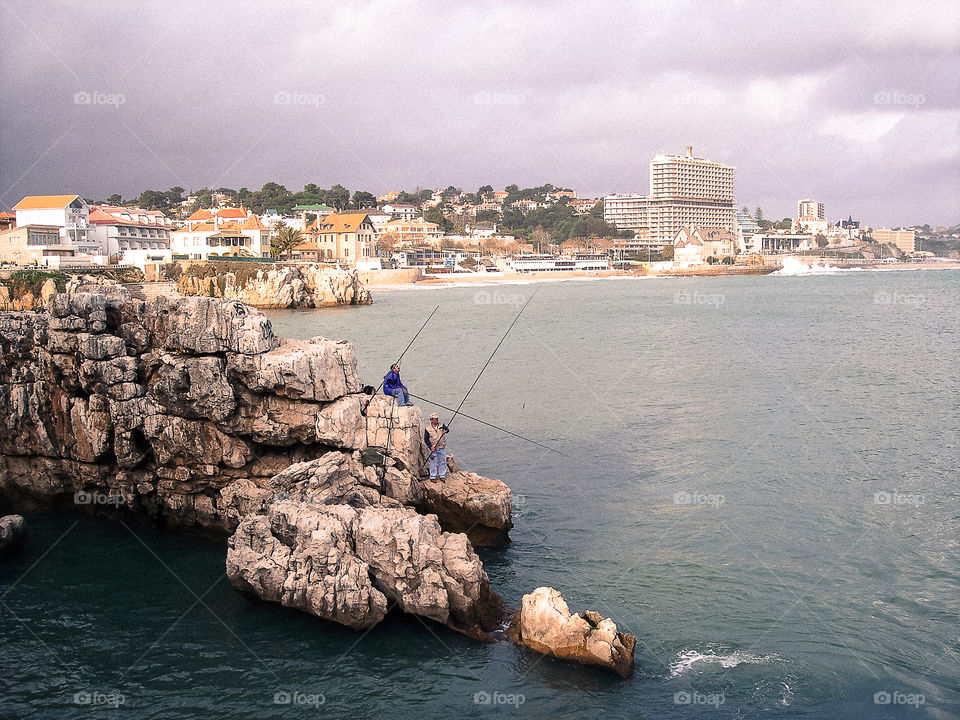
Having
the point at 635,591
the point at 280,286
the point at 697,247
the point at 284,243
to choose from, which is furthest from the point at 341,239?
the point at 635,591

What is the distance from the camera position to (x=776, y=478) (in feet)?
53.3

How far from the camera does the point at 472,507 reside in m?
13.0

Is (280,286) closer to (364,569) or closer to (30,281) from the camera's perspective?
(30,281)

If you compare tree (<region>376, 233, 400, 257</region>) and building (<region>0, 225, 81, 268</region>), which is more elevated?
tree (<region>376, 233, 400, 257</region>)

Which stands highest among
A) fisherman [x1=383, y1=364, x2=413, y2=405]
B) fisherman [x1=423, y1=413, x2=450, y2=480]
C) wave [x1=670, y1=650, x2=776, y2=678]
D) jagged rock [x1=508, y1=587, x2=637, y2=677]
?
fisherman [x1=383, y1=364, x2=413, y2=405]

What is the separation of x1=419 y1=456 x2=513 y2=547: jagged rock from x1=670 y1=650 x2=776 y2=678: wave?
406 cm

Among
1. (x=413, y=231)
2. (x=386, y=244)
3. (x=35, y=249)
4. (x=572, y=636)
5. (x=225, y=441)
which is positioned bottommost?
(x=572, y=636)

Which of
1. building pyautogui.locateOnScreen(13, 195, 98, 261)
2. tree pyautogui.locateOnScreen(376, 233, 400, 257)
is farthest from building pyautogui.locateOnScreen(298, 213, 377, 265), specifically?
building pyautogui.locateOnScreen(13, 195, 98, 261)

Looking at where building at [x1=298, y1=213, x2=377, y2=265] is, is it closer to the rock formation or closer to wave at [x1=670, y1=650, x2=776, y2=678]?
the rock formation

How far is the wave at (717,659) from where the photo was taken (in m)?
9.45

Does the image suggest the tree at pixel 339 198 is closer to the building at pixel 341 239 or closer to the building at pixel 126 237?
the building at pixel 341 239

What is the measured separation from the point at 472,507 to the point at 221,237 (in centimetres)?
7560

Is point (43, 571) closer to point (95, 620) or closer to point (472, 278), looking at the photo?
point (95, 620)

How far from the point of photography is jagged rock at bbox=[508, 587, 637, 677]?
9.19 metres
